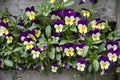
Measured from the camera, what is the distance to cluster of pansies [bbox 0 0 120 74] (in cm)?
356

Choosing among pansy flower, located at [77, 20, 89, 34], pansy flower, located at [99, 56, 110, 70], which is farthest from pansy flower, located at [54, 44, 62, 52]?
pansy flower, located at [99, 56, 110, 70]

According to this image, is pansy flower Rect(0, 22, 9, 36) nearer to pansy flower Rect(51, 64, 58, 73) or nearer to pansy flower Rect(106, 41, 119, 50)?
pansy flower Rect(51, 64, 58, 73)

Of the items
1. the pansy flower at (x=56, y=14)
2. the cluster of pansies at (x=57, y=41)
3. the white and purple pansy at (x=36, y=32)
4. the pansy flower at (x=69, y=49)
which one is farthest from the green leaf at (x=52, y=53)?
the pansy flower at (x=56, y=14)

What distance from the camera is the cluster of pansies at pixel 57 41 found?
356 centimetres

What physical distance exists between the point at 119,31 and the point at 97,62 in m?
0.40

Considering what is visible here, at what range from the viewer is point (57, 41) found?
143 inches

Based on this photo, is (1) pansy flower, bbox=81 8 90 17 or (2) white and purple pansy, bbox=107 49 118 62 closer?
(2) white and purple pansy, bbox=107 49 118 62

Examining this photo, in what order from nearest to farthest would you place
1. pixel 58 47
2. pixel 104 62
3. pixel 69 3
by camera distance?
pixel 104 62 → pixel 58 47 → pixel 69 3

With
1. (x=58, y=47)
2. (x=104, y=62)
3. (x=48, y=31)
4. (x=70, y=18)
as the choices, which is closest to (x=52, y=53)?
(x=58, y=47)

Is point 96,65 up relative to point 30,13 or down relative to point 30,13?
down

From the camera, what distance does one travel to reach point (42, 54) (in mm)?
3594

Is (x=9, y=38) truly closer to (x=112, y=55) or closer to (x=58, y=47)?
(x=58, y=47)

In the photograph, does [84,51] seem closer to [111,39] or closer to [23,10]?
[111,39]

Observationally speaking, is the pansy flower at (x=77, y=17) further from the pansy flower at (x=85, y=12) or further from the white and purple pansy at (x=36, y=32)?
the white and purple pansy at (x=36, y=32)
